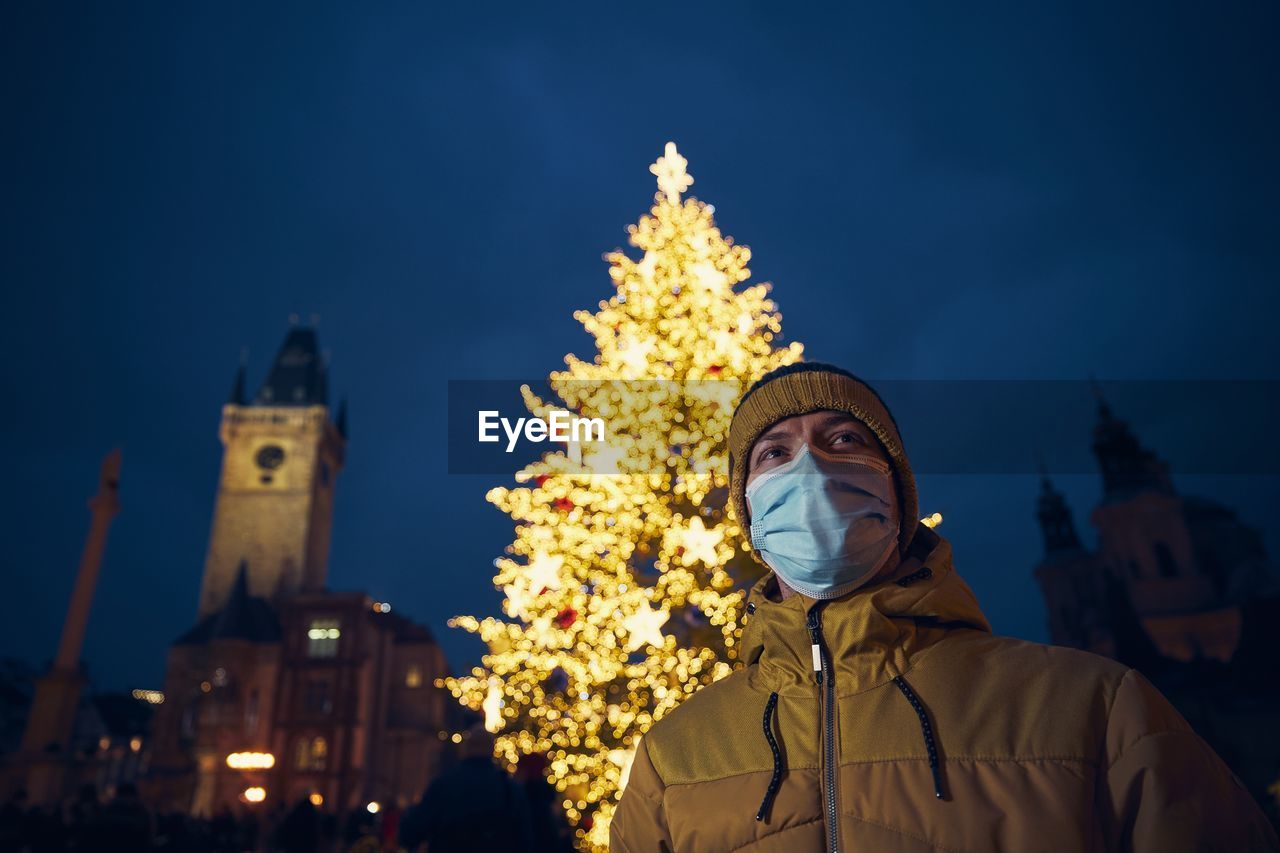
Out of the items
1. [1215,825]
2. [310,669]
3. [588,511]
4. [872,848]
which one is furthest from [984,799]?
[310,669]

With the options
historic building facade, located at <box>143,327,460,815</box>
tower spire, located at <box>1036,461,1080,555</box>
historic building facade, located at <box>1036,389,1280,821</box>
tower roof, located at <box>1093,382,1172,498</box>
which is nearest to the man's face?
historic building facade, located at <box>143,327,460,815</box>

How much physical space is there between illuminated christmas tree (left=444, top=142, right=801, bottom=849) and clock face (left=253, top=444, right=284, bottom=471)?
5152cm

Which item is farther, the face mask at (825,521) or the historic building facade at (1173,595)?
the historic building facade at (1173,595)

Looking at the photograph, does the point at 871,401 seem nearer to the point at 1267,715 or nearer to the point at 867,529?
the point at 867,529

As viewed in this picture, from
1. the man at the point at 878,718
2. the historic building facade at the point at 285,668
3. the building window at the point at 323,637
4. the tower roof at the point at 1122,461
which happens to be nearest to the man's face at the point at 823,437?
the man at the point at 878,718

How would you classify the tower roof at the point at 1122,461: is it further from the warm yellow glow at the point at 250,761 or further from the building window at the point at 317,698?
the warm yellow glow at the point at 250,761

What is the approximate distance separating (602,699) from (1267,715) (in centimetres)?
3795

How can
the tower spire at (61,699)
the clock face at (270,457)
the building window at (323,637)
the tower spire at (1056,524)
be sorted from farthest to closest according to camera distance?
the tower spire at (1056,524), the clock face at (270,457), the building window at (323,637), the tower spire at (61,699)

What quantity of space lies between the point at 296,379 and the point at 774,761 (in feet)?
208

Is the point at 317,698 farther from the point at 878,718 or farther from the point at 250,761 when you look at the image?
the point at 878,718

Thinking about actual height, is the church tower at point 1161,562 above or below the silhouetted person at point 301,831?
above

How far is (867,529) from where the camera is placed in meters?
2.19

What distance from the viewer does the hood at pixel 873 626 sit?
1.84m

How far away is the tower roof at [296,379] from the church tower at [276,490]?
77 mm
